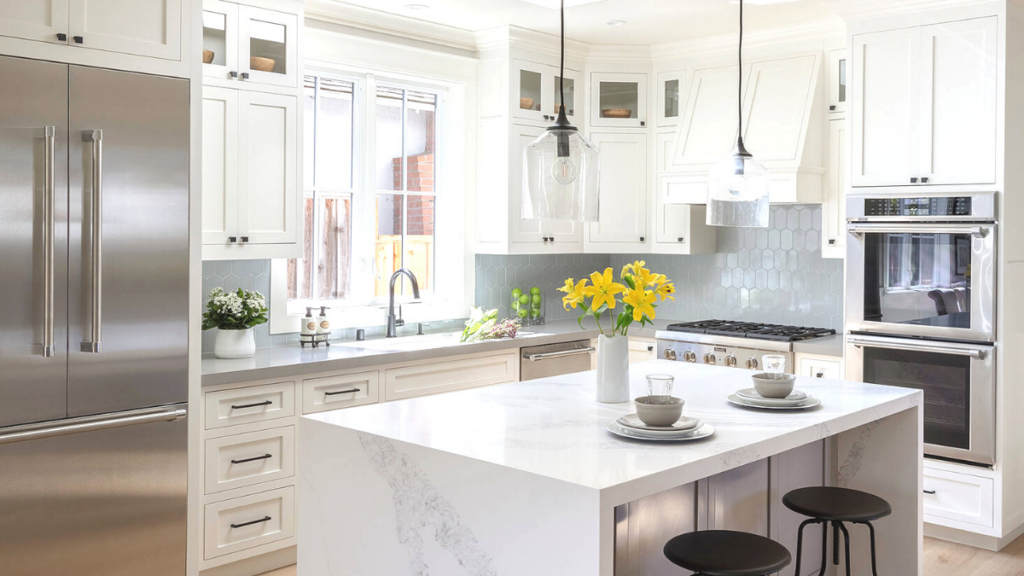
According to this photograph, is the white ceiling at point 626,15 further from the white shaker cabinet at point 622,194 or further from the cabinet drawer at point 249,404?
the cabinet drawer at point 249,404

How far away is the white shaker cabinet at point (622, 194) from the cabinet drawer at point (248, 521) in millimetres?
2570

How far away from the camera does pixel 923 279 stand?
423cm

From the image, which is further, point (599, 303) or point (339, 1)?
point (339, 1)

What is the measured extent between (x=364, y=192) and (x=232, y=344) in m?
1.26

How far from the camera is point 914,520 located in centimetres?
317

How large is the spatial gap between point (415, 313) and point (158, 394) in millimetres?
1977

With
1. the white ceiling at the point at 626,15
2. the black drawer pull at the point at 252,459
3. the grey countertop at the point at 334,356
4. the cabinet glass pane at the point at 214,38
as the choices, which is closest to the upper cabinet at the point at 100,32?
the cabinet glass pane at the point at 214,38

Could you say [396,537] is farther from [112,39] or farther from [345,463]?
[112,39]

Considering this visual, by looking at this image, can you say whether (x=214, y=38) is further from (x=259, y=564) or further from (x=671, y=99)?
(x=671, y=99)

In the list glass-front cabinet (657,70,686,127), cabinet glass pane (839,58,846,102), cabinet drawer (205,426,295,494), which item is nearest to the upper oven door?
cabinet glass pane (839,58,846,102)

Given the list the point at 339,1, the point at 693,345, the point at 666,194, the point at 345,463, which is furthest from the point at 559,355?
the point at 345,463

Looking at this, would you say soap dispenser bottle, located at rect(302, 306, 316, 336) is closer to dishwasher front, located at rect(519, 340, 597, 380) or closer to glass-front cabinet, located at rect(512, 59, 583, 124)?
dishwasher front, located at rect(519, 340, 597, 380)

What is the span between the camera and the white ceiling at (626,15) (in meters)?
4.45

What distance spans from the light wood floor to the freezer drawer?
728mm
